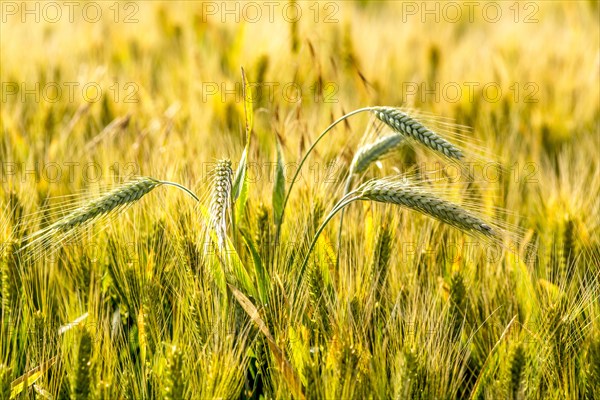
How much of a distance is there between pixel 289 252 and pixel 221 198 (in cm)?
29

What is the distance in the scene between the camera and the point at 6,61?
3129 millimetres

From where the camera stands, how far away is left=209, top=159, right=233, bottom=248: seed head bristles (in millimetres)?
1234

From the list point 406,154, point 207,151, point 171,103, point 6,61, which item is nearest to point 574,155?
point 406,154

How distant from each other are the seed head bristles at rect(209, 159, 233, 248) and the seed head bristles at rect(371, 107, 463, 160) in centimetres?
29

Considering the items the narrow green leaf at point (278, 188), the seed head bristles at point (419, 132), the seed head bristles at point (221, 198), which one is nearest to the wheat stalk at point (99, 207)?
the seed head bristles at point (221, 198)

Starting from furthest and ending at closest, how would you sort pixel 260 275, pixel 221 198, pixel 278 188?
pixel 278 188 → pixel 260 275 → pixel 221 198

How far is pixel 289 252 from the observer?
1533 millimetres

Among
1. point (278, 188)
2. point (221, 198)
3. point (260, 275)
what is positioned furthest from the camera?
point (278, 188)

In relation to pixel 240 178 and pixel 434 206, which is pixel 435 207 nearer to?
pixel 434 206

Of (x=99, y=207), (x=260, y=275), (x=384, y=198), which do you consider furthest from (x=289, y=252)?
(x=99, y=207)

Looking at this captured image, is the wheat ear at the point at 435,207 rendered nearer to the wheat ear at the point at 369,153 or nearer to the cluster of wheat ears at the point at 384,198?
the cluster of wheat ears at the point at 384,198

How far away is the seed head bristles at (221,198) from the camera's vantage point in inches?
48.6

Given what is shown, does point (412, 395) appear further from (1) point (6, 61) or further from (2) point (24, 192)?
(1) point (6, 61)

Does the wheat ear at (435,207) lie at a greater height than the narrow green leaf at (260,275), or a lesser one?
greater
